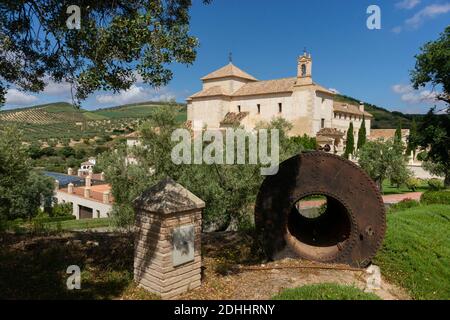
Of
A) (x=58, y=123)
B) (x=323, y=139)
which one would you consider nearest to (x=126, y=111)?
(x=58, y=123)

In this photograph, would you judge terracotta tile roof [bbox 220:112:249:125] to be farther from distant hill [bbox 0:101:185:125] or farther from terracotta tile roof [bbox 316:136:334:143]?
distant hill [bbox 0:101:185:125]

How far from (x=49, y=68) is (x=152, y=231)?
4.11 metres

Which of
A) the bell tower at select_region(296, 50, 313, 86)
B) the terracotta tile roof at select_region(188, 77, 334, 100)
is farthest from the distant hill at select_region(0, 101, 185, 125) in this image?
the bell tower at select_region(296, 50, 313, 86)

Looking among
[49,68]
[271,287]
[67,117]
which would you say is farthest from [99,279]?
[67,117]

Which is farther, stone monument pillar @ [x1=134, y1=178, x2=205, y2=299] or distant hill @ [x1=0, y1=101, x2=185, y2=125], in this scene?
distant hill @ [x1=0, y1=101, x2=185, y2=125]

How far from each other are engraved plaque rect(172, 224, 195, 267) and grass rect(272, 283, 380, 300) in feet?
4.65

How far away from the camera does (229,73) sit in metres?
50.2

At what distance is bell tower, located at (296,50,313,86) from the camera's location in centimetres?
4403

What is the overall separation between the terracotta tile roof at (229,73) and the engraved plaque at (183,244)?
46.3m

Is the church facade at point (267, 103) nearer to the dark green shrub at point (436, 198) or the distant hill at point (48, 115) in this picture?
the dark green shrub at point (436, 198)

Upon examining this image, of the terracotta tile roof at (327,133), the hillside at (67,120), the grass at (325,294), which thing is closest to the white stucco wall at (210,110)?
the terracotta tile roof at (327,133)

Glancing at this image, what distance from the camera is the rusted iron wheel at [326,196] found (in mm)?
6387

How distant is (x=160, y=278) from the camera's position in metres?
4.99

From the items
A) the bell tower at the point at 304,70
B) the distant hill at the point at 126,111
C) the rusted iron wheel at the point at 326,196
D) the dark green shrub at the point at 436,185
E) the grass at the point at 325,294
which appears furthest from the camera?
the distant hill at the point at 126,111
